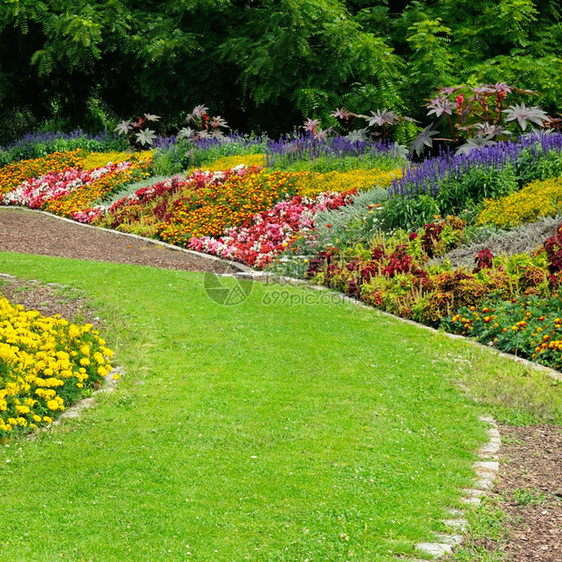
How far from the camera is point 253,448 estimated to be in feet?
16.1

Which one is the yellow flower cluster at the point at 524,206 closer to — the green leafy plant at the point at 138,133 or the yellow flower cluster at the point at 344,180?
→ the yellow flower cluster at the point at 344,180

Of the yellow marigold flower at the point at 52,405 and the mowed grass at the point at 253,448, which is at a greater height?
the yellow marigold flower at the point at 52,405

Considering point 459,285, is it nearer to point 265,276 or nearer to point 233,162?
point 265,276

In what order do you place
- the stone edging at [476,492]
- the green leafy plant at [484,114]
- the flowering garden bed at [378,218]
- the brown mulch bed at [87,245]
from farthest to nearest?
1. the green leafy plant at [484,114]
2. the brown mulch bed at [87,245]
3. the flowering garden bed at [378,218]
4. the stone edging at [476,492]

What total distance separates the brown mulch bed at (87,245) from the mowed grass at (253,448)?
3.19m

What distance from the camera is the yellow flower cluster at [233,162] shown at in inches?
554

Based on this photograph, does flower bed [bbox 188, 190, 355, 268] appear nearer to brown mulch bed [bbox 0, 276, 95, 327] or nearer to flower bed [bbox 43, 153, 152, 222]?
brown mulch bed [bbox 0, 276, 95, 327]

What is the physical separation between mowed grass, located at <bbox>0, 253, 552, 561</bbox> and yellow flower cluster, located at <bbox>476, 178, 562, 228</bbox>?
259 centimetres

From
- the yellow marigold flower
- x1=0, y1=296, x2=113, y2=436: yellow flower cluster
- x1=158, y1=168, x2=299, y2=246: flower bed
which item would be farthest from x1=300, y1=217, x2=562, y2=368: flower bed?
the yellow marigold flower

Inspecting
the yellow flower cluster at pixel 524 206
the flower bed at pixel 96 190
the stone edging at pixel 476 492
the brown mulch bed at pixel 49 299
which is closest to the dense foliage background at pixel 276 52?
the flower bed at pixel 96 190

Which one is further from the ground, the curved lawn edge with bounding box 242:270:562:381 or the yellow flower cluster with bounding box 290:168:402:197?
the yellow flower cluster with bounding box 290:168:402:197

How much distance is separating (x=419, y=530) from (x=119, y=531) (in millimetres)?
1536

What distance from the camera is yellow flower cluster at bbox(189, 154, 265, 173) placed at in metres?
14.1

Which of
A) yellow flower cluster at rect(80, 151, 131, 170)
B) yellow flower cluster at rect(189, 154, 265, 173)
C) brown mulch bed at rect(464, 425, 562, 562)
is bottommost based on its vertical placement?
brown mulch bed at rect(464, 425, 562, 562)
